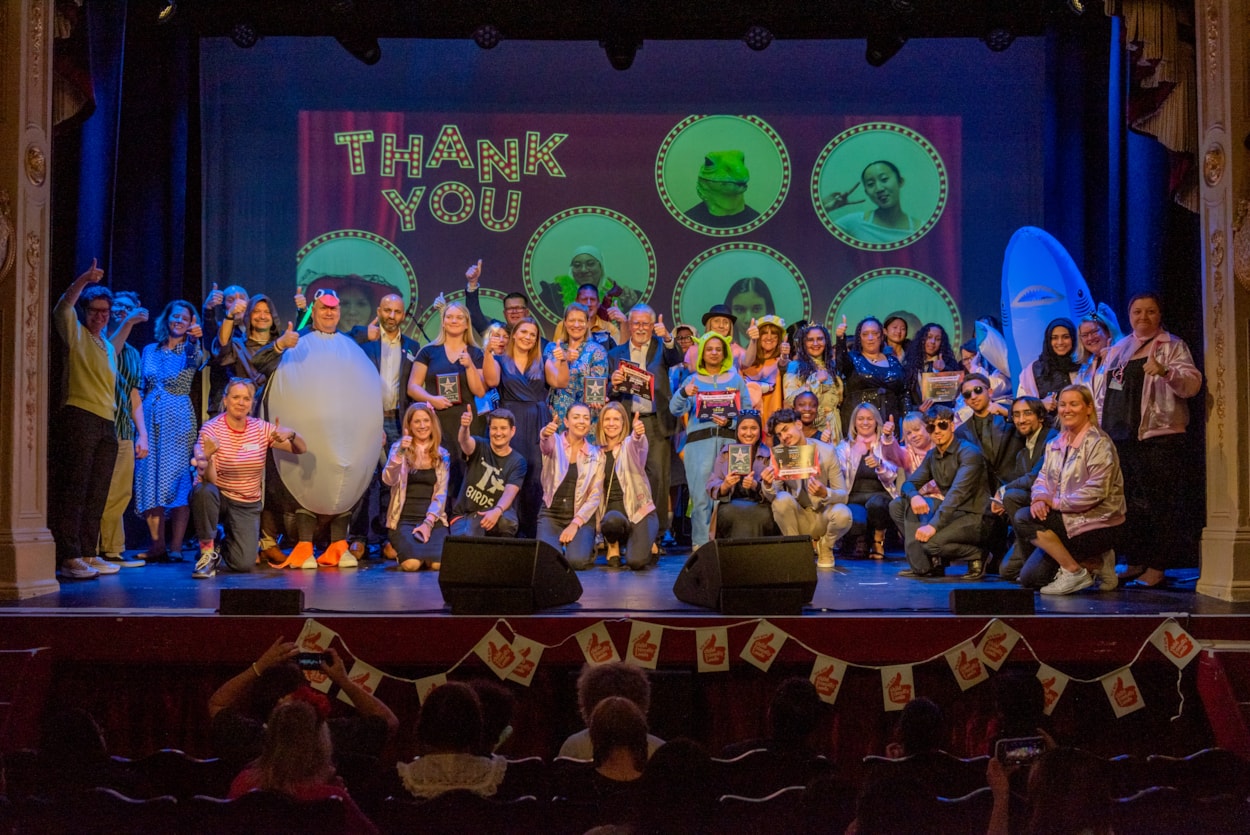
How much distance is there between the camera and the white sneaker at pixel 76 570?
5.96 metres

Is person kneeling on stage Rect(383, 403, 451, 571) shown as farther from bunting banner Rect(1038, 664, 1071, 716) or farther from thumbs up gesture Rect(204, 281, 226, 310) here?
bunting banner Rect(1038, 664, 1071, 716)

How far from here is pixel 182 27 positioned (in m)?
8.95

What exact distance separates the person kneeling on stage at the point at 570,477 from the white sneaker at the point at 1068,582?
257cm

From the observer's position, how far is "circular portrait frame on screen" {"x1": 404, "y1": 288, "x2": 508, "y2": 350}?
9.55m

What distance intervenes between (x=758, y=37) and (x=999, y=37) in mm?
1845

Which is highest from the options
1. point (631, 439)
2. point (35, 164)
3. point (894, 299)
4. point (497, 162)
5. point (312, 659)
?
point (497, 162)

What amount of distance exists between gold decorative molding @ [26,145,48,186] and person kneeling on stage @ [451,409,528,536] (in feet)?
8.77

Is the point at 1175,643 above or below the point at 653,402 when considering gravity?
below

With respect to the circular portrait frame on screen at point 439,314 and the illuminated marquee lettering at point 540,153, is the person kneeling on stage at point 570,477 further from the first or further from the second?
the illuminated marquee lettering at point 540,153

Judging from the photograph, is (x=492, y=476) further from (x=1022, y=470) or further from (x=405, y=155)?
(x=405, y=155)

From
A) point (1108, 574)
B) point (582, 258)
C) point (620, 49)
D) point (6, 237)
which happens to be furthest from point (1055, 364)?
point (6, 237)

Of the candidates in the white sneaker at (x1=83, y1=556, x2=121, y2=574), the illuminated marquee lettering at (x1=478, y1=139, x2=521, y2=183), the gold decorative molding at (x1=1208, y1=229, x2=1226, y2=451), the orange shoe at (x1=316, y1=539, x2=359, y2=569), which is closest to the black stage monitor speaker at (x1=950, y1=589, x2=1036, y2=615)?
the gold decorative molding at (x1=1208, y1=229, x2=1226, y2=451)

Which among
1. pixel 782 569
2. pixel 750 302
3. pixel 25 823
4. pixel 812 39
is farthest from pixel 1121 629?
pixel 812 39

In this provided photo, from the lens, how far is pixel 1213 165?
559 centimetres
